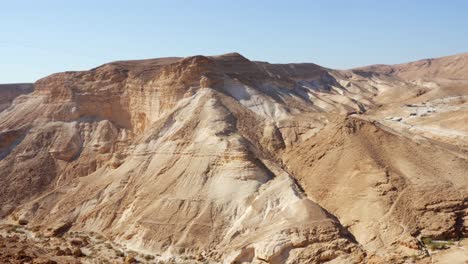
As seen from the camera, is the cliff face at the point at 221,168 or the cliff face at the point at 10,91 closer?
the cliff face at the point at 221,168

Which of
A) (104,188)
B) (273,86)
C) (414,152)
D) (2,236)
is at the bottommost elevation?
(2,236)

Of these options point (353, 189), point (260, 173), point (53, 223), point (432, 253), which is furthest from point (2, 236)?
point (432, 253)

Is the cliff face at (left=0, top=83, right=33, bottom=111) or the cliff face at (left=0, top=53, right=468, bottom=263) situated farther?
the cliff face at (left=0, top=83, right=33, bottom=111)

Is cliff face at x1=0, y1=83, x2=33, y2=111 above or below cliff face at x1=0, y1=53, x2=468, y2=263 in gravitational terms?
above

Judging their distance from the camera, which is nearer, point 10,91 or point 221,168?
point 221,168

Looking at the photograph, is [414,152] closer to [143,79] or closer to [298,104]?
[298,104]

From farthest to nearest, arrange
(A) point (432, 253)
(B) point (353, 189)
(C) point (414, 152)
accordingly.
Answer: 1. (C) point (414, 152)
2. (B) point (353, 189)
3. (A) point (432, 253)

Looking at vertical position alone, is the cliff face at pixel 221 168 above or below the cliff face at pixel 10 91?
below

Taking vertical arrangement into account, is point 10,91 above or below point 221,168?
above
